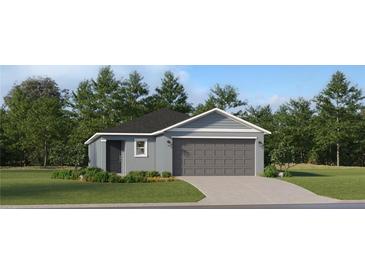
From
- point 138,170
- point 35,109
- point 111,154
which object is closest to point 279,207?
point 138,170

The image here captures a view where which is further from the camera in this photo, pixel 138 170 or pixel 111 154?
pixel 111 154

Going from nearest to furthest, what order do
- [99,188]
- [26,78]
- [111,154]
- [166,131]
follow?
[99,188] < [166,131] < [111,154] < [26,78]

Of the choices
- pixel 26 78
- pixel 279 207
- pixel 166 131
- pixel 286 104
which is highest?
pixel 26 78

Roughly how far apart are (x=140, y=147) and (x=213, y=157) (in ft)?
14.8

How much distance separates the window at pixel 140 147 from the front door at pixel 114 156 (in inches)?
96.5

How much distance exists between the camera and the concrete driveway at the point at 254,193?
17.3 meters

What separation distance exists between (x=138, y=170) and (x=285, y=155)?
9.99 meters

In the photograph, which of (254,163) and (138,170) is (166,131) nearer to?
(138,170)

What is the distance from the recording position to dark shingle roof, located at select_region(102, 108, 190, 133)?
30050 mm

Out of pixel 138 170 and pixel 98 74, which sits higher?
pixel 98 74

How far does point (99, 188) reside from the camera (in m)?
20.3

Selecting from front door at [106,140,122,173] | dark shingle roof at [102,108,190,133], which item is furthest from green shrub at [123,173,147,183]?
front door at [106,140,122,173]

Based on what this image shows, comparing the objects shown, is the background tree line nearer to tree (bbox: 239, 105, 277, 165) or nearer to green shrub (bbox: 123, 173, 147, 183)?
tree (bbox: 239, 105, 277, 165)

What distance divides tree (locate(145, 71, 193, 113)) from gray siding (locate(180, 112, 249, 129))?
21.9 metres
